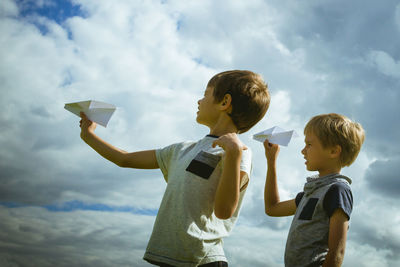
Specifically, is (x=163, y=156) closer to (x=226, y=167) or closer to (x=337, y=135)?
(x=226, y=167)

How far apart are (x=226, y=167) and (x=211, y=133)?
0.73 metres

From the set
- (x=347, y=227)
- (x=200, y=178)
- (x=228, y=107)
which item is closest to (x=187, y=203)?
(x=200, y=178)

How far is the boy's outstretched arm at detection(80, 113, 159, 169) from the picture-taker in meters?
3.66

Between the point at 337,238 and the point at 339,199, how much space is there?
0.34m

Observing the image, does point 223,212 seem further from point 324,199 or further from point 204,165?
point 324,199

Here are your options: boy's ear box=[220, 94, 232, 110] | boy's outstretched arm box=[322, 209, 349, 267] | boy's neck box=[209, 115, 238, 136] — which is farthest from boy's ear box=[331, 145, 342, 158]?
boy's ear box=[220, 94, 232, 110]

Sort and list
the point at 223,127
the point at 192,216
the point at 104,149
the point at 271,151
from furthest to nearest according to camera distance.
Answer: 1. the point at 271,151
2. the point at 104,149
3. the point at 223,127
4. the point at 192,216

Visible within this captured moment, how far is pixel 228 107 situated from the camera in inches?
140

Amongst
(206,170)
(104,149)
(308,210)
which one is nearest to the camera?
(206,170)

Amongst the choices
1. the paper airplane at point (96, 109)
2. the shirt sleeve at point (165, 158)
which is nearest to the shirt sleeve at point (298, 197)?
the shirt sleeve at point (165, 158)

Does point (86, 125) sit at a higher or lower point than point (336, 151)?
lower

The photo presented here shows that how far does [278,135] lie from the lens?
3.95 meters

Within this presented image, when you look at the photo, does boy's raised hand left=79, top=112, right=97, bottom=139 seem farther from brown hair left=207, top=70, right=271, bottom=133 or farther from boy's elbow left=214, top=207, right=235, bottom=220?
boy's elbow left=214, top=207, right=235, bottom=220

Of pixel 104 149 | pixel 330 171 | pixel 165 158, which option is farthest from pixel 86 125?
pixel 330 171
